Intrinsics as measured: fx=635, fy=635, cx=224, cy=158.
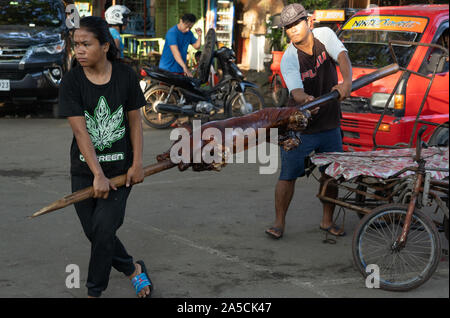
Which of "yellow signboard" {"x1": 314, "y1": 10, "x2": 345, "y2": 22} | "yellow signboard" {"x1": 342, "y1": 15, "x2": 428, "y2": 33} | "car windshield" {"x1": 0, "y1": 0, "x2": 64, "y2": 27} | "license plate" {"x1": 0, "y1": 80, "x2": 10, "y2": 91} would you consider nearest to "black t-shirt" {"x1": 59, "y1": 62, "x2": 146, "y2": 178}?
"yellow signboard" {"x1": 342, "y1": 15, "x2": 428, "y2": 33}

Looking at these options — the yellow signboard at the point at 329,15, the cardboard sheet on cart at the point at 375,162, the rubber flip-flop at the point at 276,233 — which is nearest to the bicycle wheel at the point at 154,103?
the yellow signboard at the point at 329,15

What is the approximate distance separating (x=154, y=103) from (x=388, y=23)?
12.4 feet

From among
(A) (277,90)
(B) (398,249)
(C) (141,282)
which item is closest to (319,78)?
(B) (398,249)

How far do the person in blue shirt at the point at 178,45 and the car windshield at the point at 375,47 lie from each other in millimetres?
Result: 2689

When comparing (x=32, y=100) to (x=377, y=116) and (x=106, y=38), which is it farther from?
(x=106, y=38)

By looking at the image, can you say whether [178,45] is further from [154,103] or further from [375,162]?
[375,162]

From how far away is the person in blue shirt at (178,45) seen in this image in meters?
9.93

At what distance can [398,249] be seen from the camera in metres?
3.96

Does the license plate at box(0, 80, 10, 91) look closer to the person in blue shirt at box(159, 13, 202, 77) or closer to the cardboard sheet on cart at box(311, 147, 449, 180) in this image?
the person in blue shirt at box(159, 13, 202, 77)

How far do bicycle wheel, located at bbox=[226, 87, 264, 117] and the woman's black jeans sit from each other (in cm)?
658

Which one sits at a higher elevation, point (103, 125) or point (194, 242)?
point (103, 125)

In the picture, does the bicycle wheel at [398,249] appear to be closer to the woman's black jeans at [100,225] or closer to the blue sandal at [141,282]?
the blue sandal at [141,282]
